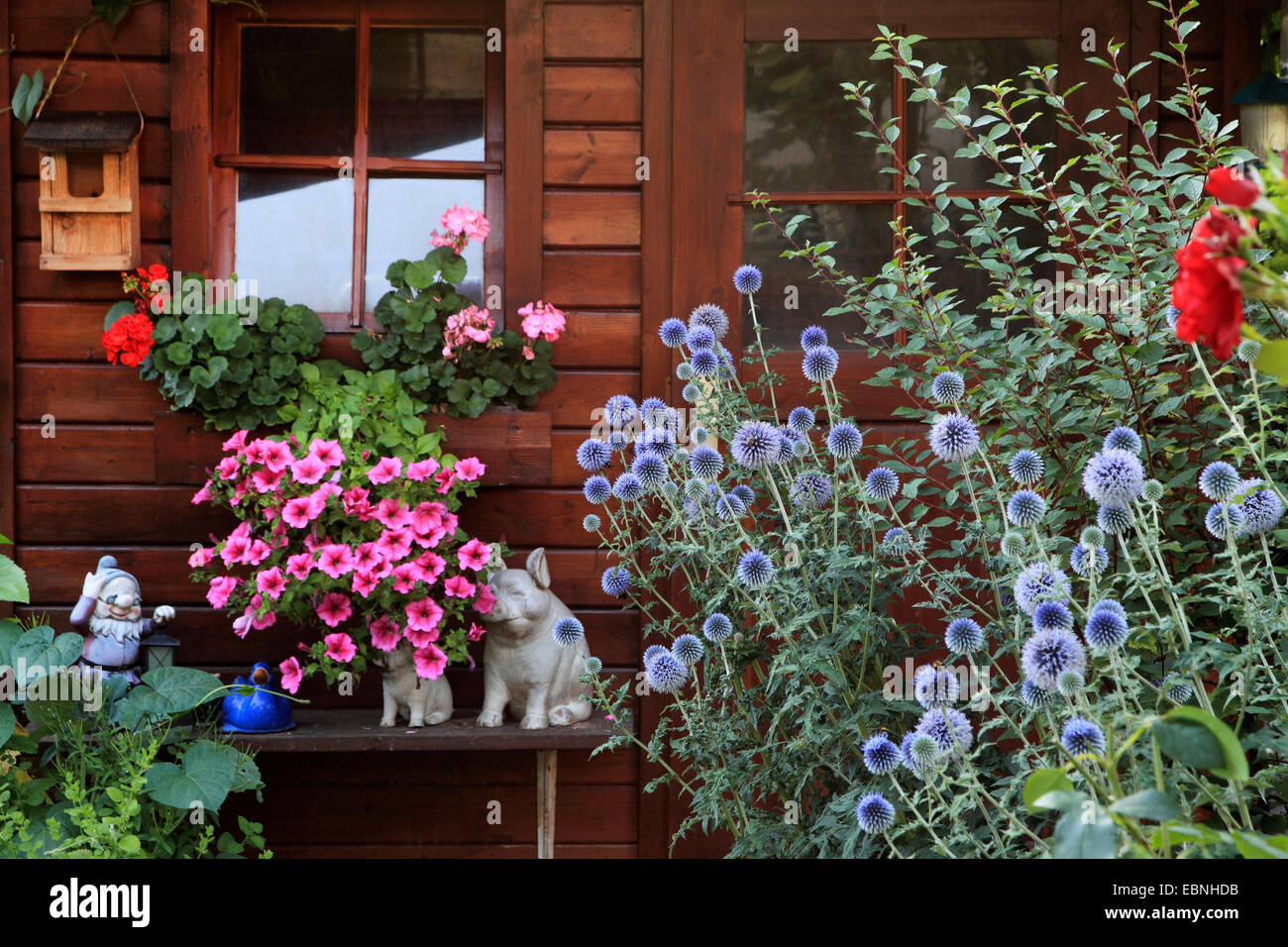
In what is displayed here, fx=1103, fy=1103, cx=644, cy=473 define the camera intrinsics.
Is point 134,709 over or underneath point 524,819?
over

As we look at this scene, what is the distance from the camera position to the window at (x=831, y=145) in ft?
9.04

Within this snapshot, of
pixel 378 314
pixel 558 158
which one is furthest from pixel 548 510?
pixel 558 158

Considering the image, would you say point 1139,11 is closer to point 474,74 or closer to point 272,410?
point 474,74

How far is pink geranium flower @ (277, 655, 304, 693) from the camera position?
8.00 feet

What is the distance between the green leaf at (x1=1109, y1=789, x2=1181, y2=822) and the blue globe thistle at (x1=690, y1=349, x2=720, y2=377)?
4.67ft

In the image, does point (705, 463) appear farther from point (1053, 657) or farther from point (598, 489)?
point (1053, 657)

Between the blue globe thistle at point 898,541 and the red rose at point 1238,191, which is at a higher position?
the red rose at point 1238,191

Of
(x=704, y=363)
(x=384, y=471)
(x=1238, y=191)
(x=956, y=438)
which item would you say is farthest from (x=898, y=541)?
(x=384, y=471)

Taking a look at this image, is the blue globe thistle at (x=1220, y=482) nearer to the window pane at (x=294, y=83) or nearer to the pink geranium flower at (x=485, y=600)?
the pink geranium flower at (x=485, y=600)

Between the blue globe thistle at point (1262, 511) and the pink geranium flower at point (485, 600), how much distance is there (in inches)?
59.4

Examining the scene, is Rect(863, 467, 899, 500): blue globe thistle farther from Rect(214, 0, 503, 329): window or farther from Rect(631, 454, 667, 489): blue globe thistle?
Rect(214, 0, 503, 329): window

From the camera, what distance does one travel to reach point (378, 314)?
2.62 metres

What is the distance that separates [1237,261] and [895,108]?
2214mm

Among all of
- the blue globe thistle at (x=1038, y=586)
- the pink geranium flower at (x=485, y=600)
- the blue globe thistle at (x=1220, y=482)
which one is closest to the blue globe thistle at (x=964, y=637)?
the blue globe thistle at (x=1038, y=586)
